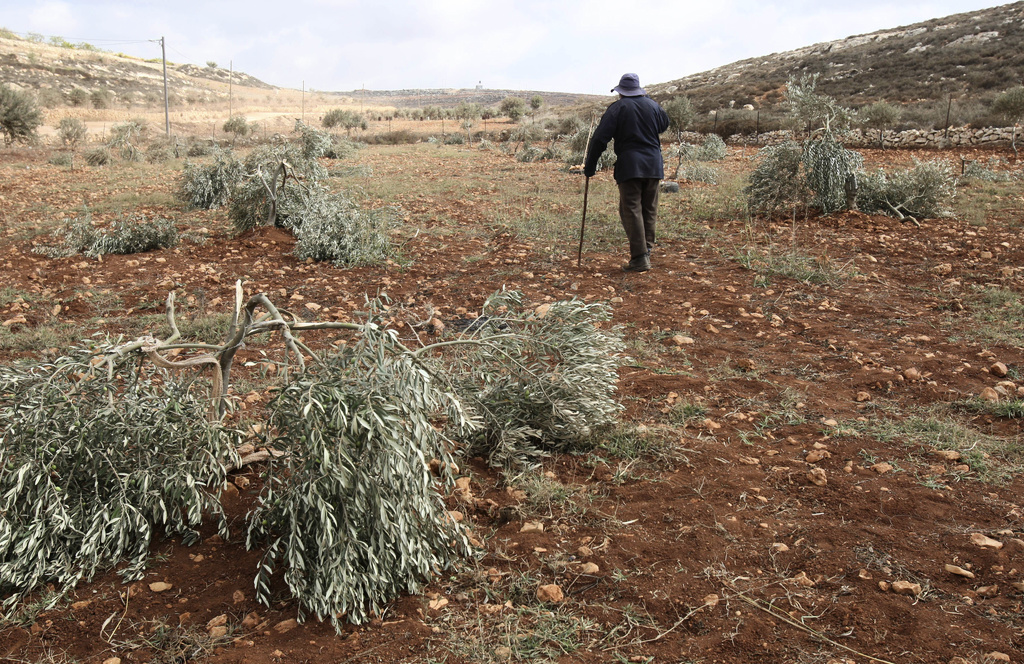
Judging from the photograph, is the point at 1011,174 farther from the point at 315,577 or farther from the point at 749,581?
the point at 315,577

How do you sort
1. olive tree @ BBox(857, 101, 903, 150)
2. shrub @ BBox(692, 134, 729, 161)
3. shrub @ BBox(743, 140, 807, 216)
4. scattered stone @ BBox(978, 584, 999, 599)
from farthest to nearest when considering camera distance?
olive tree @ BBox(857, 101, 903, 150)
shrub @ BBox(692, 134, 729, 161)
shrub @ BBox(743, 140, 807, 216)
scattered stone @ BBox(978, 584, 999, 599)

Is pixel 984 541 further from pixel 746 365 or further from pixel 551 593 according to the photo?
pixel 746 365

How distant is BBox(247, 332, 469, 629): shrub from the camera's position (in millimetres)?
2227

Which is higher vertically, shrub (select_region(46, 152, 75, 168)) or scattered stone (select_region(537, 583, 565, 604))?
shrub (select_region(46, 152, 75, 168))

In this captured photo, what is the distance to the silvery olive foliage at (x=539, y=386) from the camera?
325 cm

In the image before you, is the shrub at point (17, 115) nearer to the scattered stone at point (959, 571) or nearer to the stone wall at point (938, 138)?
the stone wall at point (938, 138)

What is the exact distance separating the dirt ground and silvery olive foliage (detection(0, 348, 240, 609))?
0.13 m

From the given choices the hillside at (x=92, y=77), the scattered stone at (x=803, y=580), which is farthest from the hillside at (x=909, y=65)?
the hillside at (x=92, y=77)

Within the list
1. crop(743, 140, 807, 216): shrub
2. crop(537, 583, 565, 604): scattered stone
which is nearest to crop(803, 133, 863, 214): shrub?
crop(743, 140, 807, 216): shrub

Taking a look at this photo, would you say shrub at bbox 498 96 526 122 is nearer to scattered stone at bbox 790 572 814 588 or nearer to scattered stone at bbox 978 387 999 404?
scattered stone at bbox 978 387 999 404

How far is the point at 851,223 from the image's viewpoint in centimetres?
822

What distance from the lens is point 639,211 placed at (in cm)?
673

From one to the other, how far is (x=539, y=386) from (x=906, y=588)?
164 cm

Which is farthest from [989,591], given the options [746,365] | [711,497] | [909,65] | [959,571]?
[909,65]
